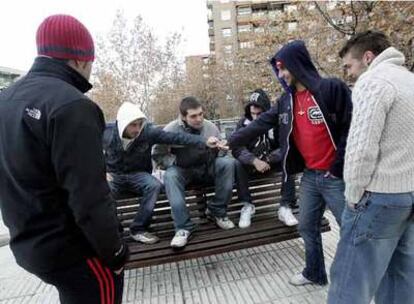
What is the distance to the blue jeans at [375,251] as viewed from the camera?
2164 millimetres

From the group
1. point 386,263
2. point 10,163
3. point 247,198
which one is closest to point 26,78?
point 10,163

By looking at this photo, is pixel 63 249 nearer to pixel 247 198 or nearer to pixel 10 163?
pixel 10 163

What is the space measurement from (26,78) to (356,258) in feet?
6.61

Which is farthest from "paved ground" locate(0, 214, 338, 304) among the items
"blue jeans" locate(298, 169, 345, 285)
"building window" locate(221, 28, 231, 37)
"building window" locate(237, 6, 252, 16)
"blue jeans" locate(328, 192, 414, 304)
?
"building window" locate(237, 6, 252, 16)

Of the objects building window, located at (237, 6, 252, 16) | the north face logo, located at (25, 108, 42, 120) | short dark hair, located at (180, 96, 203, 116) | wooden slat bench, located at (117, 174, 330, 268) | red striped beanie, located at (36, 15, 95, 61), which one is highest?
building window, located at (237, 6, 252, 16)

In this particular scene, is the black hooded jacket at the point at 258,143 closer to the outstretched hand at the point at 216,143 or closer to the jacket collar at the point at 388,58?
the outstretched hand at the point at 216,143

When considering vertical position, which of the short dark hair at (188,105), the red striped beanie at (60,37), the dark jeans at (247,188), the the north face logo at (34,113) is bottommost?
the dark jeans at (247,188)

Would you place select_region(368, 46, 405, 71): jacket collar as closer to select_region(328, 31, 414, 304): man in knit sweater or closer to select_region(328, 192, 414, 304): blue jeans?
select_region(328, 31, 414, 304): man in knit sweater

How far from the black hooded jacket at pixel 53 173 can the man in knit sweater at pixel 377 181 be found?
1.35 meters

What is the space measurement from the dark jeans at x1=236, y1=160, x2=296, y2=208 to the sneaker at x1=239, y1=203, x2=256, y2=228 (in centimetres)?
7

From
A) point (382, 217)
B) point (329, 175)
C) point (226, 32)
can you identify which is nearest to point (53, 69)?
point (382, 217)

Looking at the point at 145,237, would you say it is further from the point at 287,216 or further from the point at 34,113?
the point at 34,113

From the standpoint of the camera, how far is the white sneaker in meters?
3.85

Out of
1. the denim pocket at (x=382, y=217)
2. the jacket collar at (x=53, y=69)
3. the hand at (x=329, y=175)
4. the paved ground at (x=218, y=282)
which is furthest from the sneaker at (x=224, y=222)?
the jacket collar at (x=53, y=69)
